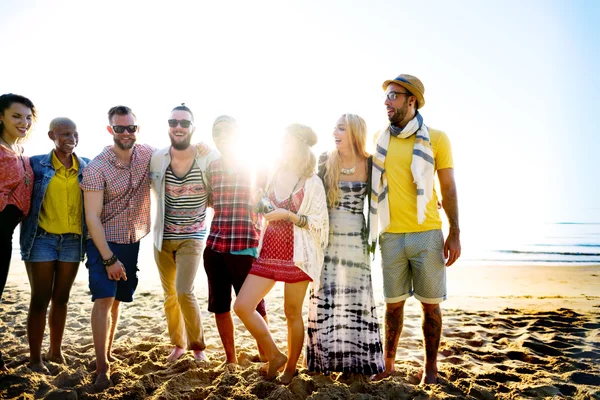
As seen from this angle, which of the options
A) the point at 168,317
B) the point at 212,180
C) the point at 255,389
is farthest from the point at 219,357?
the point at 212,180

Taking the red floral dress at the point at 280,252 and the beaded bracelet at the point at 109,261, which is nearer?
the red floral dress at the point at 280,252

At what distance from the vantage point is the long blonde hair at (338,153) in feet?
11.7

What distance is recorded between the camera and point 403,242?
3582mm

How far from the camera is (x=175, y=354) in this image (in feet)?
13.5

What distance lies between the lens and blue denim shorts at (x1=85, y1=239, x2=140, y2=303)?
11.4 ft

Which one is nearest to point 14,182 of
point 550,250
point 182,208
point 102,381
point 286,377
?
point 182,208

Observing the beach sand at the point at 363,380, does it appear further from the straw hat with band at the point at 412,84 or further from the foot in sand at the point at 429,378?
the straw hat with band at the point at 412,84

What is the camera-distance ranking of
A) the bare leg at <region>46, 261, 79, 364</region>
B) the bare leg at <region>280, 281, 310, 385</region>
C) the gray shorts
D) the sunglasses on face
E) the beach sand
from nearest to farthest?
the beach sand → the bare leg at <region>280, 281, 310, 385</region> → the gray shorts → the bare leg at <region>46, 261, 79, 364</region> → the sunglasses on face

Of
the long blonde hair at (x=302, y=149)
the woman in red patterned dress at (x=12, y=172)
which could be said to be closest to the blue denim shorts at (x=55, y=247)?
the woman in red patterned dress at (x=12, y=172)

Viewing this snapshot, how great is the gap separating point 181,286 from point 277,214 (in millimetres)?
1214

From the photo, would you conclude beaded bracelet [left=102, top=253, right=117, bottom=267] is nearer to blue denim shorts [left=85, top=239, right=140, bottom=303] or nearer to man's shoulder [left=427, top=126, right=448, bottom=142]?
blue denim shorts [left=85, top=239, right=140, bottom=303]

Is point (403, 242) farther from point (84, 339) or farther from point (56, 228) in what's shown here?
point (84, 339)

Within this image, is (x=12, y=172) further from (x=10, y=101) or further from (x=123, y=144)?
(x=123, y=144)

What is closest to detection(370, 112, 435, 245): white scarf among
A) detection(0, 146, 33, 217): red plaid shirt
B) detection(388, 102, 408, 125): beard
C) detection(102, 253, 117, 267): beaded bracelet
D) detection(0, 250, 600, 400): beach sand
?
detection(388, 102, 408, 125): beard
